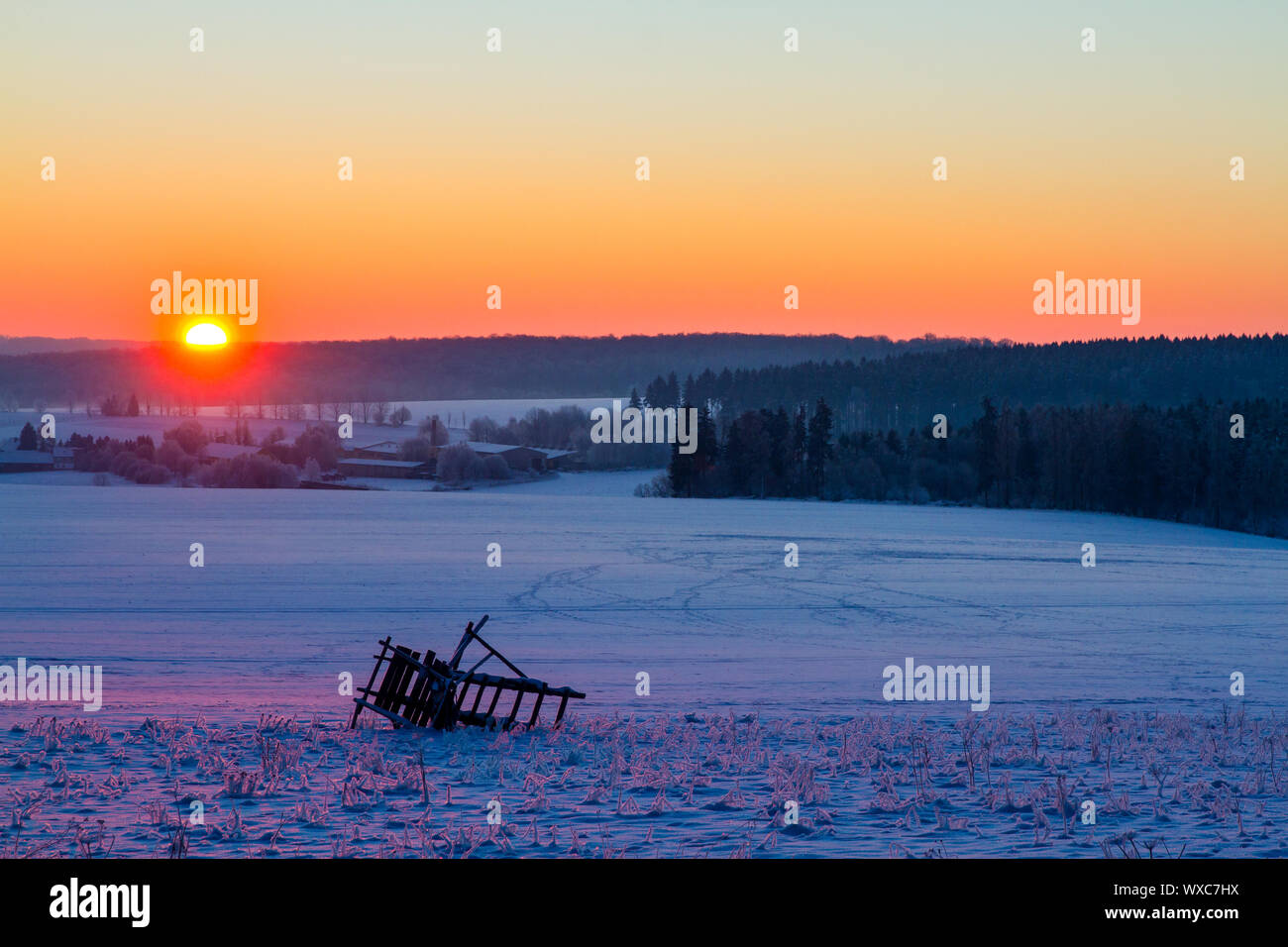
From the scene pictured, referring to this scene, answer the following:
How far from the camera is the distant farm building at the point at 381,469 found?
126688 millimetres

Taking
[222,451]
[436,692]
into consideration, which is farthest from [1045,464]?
[436,692]

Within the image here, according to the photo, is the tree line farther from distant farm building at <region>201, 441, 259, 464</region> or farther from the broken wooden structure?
the broken wooden structure

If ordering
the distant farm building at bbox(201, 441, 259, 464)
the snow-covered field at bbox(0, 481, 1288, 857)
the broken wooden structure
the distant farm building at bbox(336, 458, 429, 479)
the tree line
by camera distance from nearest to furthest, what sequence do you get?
1. the snow-covered field at bbox(0, 481, 1288, 857)
2. the broken wooden structure
3. the tree line
4. the distant farm building at bbox(201, 441, 259, 464)
5. the distant farm building at bbox(336, 458, 429, 479)

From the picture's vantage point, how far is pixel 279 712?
1655 centimetres

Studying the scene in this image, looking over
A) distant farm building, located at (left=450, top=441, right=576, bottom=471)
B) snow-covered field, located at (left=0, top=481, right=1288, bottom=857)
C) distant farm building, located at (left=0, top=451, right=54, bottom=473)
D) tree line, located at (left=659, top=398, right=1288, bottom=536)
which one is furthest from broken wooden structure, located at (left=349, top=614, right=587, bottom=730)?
distant farm building, located at (left=450, top=441, right=576, bottom=471)

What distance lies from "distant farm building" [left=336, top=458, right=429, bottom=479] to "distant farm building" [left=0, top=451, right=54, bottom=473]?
1103 inches

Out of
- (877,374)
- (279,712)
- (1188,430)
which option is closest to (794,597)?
(279,712)

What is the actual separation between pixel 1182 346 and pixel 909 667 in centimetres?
17963

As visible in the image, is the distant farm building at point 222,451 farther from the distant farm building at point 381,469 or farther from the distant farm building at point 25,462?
the distant farm building at point 25,462

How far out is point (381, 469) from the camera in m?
128

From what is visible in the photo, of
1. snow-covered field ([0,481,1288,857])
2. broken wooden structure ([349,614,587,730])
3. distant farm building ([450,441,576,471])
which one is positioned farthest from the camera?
distant farm building ([450,441,576,471])

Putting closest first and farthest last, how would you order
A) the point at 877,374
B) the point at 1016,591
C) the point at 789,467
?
the point at 1016,591 → the point at 789,467 → the point at 877,374

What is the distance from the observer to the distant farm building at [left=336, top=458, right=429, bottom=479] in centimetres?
12669
